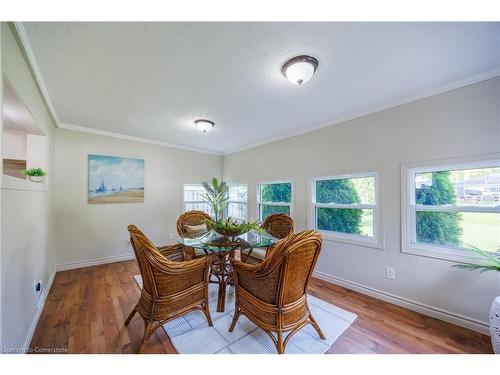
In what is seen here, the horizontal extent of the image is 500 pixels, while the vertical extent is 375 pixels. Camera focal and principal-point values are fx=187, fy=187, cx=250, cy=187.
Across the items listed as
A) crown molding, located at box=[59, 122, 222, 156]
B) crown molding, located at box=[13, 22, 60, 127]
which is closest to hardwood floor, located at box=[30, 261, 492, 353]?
crown molding, located at box=[13, 22, 60, 127]

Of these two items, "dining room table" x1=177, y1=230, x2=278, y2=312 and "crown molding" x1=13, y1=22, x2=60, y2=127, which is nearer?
"crown molding" x1=13, y1=22, x2=60, y2=127

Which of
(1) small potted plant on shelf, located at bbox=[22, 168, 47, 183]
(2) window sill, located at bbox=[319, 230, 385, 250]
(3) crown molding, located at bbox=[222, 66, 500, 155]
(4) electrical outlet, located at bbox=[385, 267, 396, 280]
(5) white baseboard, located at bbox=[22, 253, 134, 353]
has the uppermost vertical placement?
(3) crown molding, located at bbox=[222, 66, 500, 155]

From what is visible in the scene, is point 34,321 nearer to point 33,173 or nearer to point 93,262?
point 33,173

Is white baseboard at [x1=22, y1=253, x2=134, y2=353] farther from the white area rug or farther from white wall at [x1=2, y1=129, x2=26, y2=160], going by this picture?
white wall at [x1=2, y1=129, x2=26, y2=160]

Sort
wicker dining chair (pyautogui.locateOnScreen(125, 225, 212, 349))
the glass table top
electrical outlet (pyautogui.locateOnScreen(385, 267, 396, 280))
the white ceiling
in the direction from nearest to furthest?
the white ceiling < wicker dining chair (pyautogui.locateOnScreen(125, 225, 212, 349)) < the glass table top < electrical outlet (pyautogui.locateOnScreen(385, 267, 396, 280))

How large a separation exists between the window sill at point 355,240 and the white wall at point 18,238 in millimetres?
3198

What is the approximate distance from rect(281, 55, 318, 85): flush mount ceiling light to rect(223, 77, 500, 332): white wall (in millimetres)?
1372

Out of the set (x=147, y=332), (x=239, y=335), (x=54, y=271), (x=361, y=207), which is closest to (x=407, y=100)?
(x=361, y=207)

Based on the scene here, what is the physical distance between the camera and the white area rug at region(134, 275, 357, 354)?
151 centimetres

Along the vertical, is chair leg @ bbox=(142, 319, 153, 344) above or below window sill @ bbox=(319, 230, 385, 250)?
below

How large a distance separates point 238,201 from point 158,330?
10.5 ft

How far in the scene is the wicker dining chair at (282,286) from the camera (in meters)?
1.34
